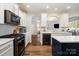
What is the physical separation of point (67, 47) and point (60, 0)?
1.78 metres

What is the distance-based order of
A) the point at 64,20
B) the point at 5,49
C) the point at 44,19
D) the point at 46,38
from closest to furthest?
the point at 5,49, the point at 46,38, the point at 64,20, the point at 44,19

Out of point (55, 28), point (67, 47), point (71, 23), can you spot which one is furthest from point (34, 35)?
point (67, 47)

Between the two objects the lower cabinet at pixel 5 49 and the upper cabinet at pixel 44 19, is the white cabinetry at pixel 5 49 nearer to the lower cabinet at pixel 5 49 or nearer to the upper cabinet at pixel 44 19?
the lower cabinet at pixel 5 49

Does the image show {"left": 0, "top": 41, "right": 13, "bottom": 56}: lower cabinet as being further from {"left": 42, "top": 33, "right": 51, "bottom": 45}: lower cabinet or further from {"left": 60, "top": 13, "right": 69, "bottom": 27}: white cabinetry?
{"left": 60, "top": 13, "right": 69, "bottom": 27}: white cabinetry

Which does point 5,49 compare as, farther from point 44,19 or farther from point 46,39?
point 44,19

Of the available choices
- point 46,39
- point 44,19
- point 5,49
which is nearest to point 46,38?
point 46,39

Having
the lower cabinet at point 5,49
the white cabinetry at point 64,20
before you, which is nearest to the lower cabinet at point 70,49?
the lower cabinet at point 5,49

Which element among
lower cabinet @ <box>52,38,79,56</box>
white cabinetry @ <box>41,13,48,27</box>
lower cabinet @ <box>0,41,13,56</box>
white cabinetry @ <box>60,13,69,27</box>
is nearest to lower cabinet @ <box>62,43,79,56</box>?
lower cabinet @ <box>52,38,79,56</box>

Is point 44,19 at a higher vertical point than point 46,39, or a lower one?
higher

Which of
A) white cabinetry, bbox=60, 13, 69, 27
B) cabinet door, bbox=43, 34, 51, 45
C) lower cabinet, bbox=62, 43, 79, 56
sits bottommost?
cabinet door, bbox=43, 34, 51, 45

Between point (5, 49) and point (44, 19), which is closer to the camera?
point (5, 49)

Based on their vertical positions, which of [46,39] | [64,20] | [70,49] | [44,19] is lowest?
[46,39]

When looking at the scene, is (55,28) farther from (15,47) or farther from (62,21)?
(15,47)

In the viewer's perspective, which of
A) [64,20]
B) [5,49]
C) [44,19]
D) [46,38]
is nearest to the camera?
[5,49]
